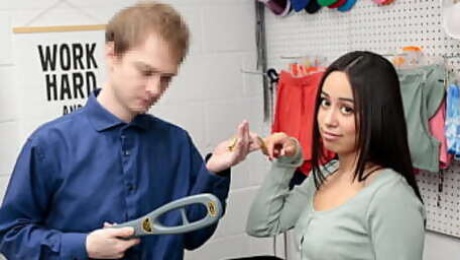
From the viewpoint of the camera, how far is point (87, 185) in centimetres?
127

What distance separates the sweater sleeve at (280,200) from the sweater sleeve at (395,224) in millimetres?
270

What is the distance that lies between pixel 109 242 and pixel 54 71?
103 cm

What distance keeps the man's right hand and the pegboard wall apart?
99cm

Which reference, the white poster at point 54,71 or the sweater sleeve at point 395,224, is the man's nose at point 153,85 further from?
the white poster at point 54,71

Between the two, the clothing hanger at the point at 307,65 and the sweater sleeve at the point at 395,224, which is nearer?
the sweater sleeve at the point at 395,224

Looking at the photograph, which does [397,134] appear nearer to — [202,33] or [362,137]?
[362,137]

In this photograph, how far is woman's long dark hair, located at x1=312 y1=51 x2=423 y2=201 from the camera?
118 cm

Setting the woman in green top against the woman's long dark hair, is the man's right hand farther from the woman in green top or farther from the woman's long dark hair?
the woman's long dark hair

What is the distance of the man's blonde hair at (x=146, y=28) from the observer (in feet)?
4.01

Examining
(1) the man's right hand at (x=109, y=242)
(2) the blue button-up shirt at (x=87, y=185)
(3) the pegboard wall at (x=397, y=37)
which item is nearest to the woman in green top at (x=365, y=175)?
(2) the blue button-up shirt at (x=87, y=185)

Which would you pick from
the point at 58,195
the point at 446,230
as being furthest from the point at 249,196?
the point at 58,195

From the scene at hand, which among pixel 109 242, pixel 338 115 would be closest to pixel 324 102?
pixel 338 115

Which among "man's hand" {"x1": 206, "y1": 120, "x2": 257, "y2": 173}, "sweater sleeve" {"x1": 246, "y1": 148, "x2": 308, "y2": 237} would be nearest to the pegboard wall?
"sweater sleeve" {"x1": 246, "y1": 148, "x2": 308, "y2": 237}

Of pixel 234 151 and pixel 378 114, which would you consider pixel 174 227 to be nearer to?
pixel 234 151
